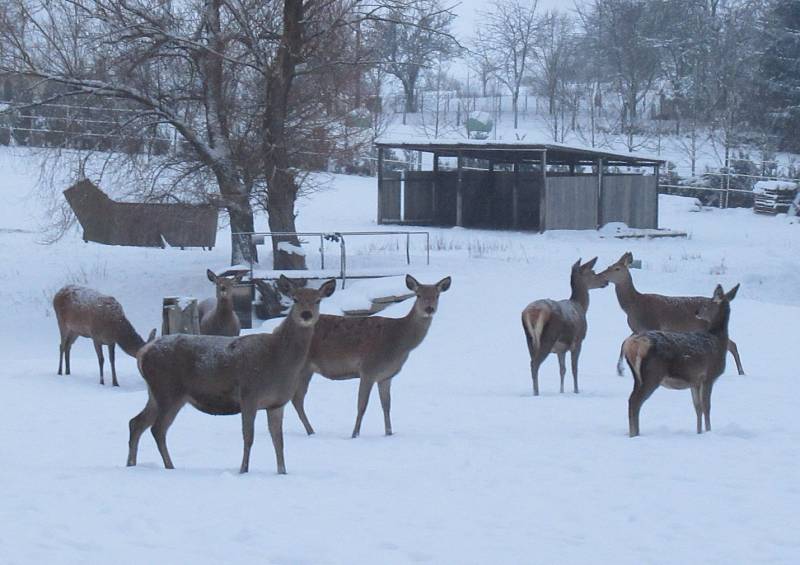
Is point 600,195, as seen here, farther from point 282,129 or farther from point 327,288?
point 327,288

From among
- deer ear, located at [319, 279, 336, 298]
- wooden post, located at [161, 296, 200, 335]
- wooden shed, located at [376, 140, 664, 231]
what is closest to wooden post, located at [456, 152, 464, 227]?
wooden shed, located at [376, 140, 664, 231]

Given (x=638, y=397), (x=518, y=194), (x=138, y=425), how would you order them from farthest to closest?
(x=518, y=194)
(x=638, y=397)
(x=138, y=425)

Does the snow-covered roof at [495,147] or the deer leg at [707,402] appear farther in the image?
the snow-covered roof at [495,147]

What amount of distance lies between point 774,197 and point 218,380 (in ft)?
128

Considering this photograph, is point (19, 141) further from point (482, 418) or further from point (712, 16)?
point (712, 16)

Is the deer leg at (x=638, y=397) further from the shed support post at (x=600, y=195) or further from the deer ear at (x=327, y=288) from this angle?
the shed support post at (x=600, y=195)

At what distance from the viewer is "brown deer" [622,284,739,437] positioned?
10.4 metres

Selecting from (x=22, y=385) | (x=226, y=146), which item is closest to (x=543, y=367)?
(x=22, y=385)

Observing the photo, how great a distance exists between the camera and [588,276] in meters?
15.4

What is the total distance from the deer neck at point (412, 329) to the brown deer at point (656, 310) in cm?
452

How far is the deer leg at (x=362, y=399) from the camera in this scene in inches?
425

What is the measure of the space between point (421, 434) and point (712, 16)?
6227 cm

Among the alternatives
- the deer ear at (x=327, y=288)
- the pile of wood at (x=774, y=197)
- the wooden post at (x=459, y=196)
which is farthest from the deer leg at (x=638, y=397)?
the pile of wood at (x=774, y=197)

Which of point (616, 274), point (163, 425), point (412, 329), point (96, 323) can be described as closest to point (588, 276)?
point (616, 274)
